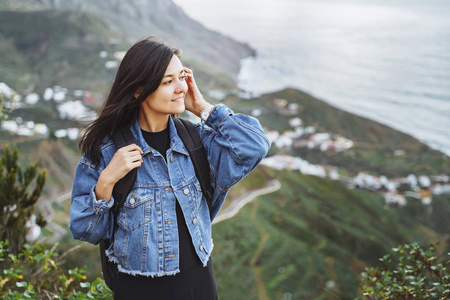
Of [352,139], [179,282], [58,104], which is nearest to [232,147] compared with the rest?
[179,282]

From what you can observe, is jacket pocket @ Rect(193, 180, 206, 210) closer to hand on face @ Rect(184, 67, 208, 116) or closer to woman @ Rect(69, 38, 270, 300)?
woman @ Rect(69, 38, 270, 300)

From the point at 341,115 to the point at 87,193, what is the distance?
3151 millimetres

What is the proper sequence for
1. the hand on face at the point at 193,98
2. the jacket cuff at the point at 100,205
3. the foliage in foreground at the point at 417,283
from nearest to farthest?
the jacket cuff at the point at 100,205, the hand on face at the point at 193,98, the foliage in foreground at the point at 417,283

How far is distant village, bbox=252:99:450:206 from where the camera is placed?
3545 mm

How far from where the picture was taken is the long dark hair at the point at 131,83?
4.39 ft

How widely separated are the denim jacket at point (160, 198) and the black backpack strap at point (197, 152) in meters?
0.02

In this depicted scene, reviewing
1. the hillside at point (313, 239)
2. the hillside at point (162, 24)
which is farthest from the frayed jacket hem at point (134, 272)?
the hillside at point (162, 24)

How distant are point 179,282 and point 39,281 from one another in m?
1.55

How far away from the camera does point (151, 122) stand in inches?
57.0

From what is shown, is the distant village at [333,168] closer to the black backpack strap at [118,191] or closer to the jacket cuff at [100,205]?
the black backpack strap at [118,191]

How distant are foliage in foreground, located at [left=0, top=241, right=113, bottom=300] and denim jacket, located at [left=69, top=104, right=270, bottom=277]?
762mm

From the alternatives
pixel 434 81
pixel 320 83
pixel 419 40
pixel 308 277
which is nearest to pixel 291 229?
pixel 308 277

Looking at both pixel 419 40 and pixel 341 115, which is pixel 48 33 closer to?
pixel 341 115

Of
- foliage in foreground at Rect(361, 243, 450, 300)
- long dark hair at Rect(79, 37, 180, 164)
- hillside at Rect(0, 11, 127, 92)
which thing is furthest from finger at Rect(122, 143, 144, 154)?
hillside at Rect(0, 11, 127, 92)
